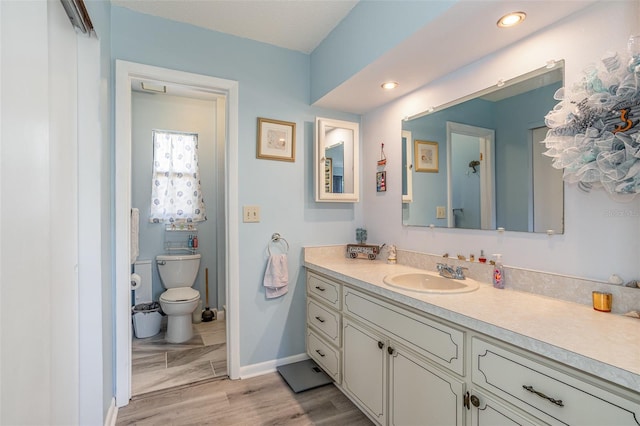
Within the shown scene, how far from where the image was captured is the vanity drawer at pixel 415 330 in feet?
3.96

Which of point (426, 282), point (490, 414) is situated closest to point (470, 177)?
point (426, 282)

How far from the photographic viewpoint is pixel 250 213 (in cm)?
228

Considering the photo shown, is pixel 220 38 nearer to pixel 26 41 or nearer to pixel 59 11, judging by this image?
pixel 59 11

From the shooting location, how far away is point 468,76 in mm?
1763

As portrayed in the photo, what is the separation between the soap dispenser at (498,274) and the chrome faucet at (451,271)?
173 mm

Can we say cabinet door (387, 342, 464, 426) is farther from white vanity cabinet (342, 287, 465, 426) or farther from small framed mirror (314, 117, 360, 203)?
small framed mirror (314, 117, 360, 203)

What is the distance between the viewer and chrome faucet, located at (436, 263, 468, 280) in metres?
1.71

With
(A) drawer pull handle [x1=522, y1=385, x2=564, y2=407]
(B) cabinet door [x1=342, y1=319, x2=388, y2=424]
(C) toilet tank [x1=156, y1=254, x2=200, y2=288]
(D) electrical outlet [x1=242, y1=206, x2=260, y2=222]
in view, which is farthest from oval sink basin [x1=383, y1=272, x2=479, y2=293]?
(C) toilet tank [x1=156, y1=254, x2=200, y2=288]

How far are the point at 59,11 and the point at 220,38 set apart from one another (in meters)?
1.15

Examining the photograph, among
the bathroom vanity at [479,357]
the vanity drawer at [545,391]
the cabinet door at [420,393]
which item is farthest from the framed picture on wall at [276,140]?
the vanity drawer at [545,391]

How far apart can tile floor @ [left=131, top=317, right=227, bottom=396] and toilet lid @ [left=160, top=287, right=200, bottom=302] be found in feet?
1.39

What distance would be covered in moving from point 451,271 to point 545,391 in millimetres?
856

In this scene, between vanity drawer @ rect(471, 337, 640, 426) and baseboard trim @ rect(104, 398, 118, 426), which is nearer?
vanity drawer @ rect(471, 337, 640, 426)

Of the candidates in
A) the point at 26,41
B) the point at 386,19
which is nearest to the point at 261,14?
the point at 386,19
